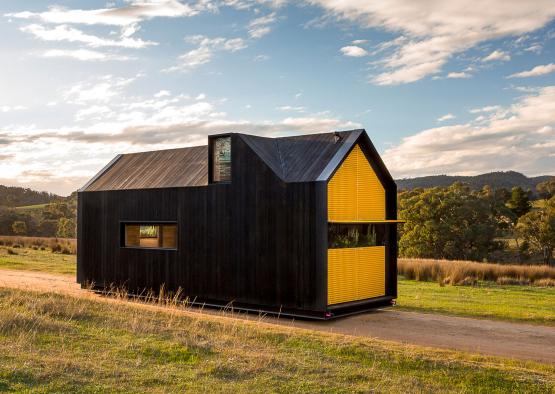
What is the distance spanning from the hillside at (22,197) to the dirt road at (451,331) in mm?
78977

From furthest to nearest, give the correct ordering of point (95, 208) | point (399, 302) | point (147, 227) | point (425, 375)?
point (95, 208) < point (147, 227) < point (399, 302) < point (425, 375)

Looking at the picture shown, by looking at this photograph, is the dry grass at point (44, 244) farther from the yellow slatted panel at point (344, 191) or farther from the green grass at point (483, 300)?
the yellow slatted panel at point (344, 191)

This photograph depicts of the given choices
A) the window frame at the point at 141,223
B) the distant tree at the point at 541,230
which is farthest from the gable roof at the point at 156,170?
the distant tree at the point at 541,230

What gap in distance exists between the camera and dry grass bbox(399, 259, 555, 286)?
20641mm

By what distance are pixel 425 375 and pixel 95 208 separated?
12.6 metres

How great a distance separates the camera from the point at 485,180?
7550 cm

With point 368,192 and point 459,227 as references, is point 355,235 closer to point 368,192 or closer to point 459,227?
point 368,192

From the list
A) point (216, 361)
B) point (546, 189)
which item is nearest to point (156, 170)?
point (216, 361)

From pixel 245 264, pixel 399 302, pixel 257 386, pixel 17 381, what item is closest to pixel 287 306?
pixel 245 264

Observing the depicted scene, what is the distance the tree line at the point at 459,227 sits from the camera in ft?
120

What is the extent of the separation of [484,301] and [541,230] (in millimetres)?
25867

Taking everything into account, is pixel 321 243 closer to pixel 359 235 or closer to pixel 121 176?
pixel 359 235

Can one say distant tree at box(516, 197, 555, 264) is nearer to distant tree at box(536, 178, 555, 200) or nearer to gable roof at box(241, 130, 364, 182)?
distant tree at box(536, 178, 555, 200)

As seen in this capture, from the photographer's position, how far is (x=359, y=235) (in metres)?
13.9
